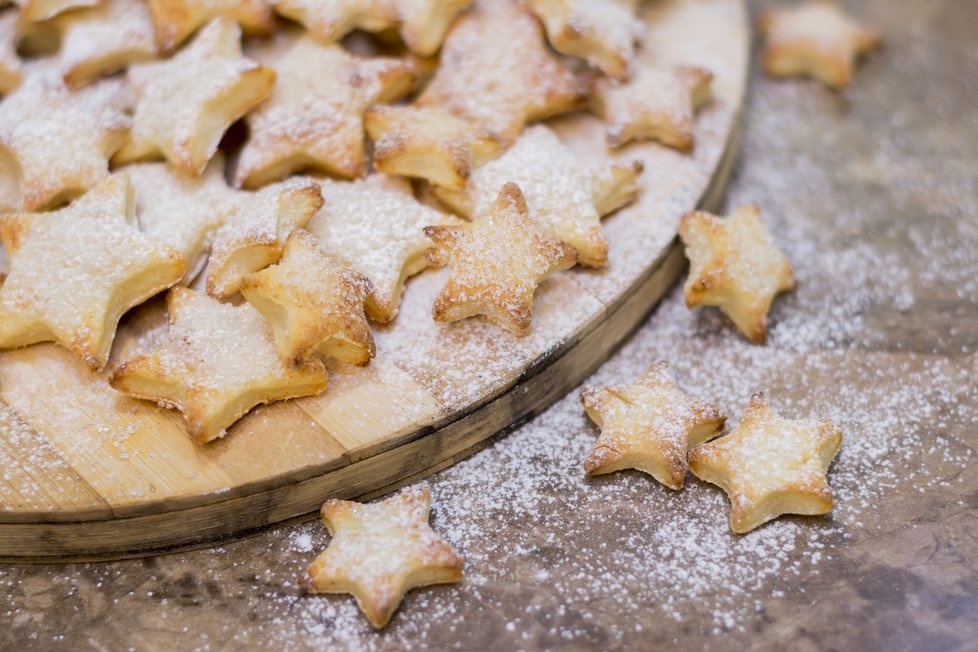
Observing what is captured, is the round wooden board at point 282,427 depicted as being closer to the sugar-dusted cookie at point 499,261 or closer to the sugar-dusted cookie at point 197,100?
the sugar-dusted cookie at point 499,261

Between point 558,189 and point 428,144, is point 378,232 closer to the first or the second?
point 428,144

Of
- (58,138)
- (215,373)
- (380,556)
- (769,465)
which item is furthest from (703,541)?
(58,138)

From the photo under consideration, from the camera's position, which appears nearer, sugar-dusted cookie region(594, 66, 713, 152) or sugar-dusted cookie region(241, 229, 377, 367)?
sugar-dusted cookie region(241, 229, 377, 367)

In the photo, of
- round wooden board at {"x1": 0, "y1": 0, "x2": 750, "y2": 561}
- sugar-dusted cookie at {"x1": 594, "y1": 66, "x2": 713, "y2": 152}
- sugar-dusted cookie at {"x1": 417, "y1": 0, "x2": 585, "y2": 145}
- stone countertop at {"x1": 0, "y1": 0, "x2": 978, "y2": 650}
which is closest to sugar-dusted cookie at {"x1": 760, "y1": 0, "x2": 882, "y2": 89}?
sugar-dusted cookie at {"x1": 594, "y1": 66, "x2": 713, "y2": 152}

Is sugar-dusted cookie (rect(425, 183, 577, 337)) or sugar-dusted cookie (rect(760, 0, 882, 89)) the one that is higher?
sugar-dusted cookie (rect(425, 183, 577, 337))

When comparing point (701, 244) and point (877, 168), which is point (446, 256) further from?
point (877, 168)

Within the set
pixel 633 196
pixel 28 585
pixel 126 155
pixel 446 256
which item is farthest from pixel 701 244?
pixel 28 585

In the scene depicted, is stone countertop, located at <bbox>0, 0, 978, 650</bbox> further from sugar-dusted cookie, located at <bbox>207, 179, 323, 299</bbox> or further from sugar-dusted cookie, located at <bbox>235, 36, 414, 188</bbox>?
sugar-dusted cookie, located at <bbox>235, 36, 414, 188</bbox>
